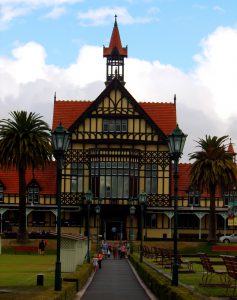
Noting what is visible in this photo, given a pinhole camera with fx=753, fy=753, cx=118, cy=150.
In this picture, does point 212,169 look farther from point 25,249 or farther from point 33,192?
point 33,192

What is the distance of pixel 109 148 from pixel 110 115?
4003 mm

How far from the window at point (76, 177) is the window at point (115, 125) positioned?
5.54 metres

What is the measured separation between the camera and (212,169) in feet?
255

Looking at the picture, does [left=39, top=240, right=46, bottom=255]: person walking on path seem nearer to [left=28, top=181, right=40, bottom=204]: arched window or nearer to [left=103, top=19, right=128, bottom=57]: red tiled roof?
[left=28, top=181, right=40, bottom=204]: arched window

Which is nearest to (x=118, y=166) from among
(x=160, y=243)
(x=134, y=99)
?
(x=134, y=99)

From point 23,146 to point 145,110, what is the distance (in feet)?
87.2

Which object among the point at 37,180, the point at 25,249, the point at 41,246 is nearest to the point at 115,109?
the point at 37,180

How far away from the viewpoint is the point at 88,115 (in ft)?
300

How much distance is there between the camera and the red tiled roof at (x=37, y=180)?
95.1 metres

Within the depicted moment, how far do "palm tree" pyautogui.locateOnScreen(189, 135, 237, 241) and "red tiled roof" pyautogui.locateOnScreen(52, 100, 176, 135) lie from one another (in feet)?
53.6

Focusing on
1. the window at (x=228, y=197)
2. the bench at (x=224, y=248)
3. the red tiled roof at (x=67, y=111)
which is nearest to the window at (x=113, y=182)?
the red tiled roof at (x=67, y=111)

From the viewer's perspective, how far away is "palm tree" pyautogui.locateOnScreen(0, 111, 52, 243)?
2936 inches

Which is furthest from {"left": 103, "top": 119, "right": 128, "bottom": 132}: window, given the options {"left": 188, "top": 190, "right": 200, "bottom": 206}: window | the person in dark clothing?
the person in dark clothing

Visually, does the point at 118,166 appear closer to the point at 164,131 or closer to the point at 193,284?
the point at 164,131
